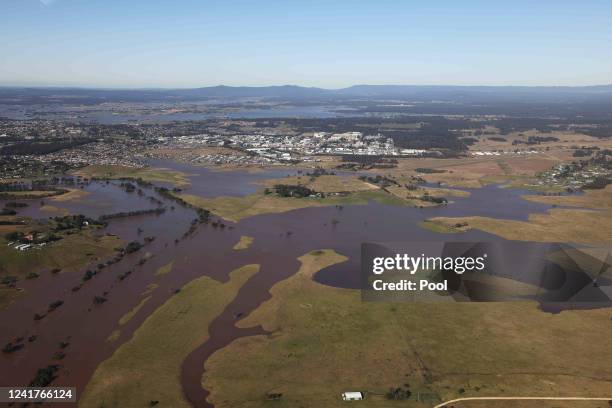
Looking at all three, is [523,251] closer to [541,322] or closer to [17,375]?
[541,322]

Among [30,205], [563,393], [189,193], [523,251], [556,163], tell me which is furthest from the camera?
[556,163]

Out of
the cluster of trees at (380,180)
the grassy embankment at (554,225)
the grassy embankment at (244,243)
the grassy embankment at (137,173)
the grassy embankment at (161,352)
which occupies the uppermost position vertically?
the grassy embankment at (137,173)

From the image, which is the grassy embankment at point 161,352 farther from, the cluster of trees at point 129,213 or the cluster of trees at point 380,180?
the cluster of trees at point 380,180

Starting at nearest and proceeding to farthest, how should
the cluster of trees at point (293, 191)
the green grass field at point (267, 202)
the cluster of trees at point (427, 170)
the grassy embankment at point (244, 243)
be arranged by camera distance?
the grassy embankment at point (244, 243) < the green grass field at point (267, 202) < the cluster of trees at point (293, 191) < the cluster of trees at point (427, 170)

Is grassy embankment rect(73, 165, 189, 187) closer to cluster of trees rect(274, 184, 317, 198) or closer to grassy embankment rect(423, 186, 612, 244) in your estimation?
cluster of trees rect(274, 184, 317, 198)

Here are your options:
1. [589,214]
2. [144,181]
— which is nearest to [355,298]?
[589,214]

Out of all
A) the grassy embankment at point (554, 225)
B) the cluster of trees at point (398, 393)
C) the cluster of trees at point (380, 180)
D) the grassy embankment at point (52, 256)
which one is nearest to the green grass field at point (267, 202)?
the cluster of trees at point (380, 180)

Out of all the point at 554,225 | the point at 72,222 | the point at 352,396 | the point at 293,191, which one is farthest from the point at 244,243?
the point at 554,225
